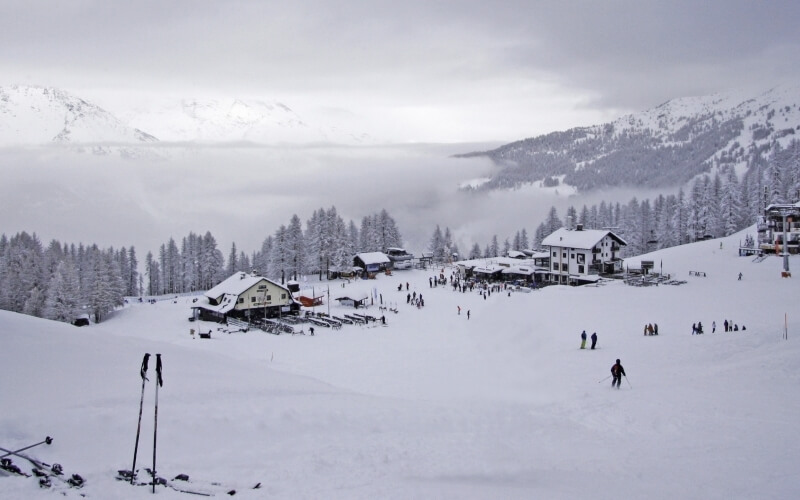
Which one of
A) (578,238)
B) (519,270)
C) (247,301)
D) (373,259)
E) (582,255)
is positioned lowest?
(247,301)

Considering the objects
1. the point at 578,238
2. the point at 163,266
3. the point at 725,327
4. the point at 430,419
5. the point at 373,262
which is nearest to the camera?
the point at 430,419

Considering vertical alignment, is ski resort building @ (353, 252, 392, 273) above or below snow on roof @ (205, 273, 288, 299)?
above

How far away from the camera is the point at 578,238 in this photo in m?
73.7

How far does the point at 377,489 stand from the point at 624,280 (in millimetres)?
57551

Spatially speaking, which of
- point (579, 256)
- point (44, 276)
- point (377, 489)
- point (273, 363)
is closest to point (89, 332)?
point (273, 363)

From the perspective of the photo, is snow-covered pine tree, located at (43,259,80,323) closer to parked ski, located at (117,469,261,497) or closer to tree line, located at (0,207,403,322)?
tree line, located at (0,207,403,322)

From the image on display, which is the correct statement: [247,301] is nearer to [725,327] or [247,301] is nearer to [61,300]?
[61,300]

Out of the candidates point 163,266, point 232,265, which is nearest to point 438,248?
point 232,265

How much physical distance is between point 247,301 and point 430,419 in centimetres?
4209

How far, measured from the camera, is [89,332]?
23.6 metres

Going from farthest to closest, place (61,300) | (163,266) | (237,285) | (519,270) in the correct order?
(163,266)
(519,270)
(61,300)
(237,285)

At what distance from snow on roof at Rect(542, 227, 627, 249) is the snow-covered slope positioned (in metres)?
40.9

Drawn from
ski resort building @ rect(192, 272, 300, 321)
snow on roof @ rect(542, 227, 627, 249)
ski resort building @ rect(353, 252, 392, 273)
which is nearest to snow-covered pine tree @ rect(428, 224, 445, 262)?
ski resort building @ rect(353, 252, 392, 273)

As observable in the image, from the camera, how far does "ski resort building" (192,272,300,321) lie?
2227 inches
